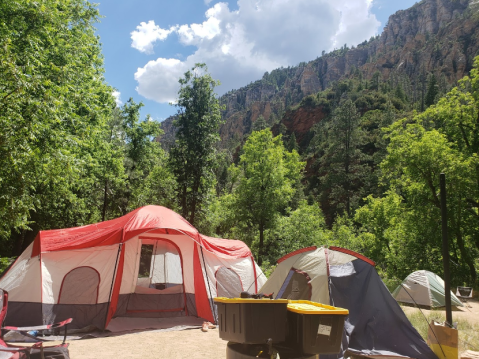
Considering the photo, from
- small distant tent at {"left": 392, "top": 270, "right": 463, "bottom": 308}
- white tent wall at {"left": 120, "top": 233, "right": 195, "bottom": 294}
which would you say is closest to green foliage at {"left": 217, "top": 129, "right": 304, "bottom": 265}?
small distant tent at {"left": 392, "top": 270, "right": 463, "bottom": 308}

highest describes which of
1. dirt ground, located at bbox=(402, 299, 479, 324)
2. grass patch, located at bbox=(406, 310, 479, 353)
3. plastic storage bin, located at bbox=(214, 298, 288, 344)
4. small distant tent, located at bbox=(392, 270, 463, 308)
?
plastic storage bin, located at bbox=(214, 298, 288, 344)

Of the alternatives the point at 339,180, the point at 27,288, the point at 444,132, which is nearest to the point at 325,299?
the point at 27,288

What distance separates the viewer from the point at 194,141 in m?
16.5

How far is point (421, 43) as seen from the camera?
105 meters

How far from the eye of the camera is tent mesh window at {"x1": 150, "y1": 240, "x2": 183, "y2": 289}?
857 centimetres

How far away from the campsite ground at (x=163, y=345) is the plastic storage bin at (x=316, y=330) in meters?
2.88

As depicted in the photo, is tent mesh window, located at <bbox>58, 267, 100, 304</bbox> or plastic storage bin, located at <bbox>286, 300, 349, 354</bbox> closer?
plastic storage bin, located at <bbox>286, 300, 349, 354</bbox>

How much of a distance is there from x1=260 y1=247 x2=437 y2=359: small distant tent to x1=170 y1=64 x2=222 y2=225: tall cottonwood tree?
10.9 metres

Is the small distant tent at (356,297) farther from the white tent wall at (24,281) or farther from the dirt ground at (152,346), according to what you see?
the white tent wall at (24,281)

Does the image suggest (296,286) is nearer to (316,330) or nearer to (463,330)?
(316,330)

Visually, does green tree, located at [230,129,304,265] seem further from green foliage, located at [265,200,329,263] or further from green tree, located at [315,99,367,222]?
green tree, located at [315,99,367,222]

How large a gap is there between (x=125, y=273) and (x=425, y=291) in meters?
8.81

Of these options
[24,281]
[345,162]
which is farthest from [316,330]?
[345,162]

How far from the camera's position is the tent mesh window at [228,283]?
7.92 m
